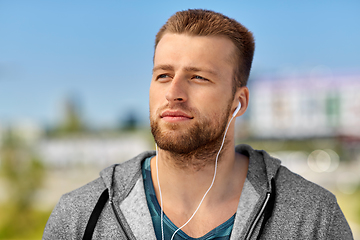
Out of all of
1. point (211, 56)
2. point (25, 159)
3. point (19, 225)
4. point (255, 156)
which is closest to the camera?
point (211, 56)

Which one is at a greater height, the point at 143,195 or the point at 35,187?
the point at 143,195

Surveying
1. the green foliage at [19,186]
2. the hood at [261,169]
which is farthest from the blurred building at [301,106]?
the hood at [261,169]

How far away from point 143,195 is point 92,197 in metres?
0.37

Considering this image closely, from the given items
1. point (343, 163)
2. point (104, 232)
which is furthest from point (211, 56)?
point (343, 163)

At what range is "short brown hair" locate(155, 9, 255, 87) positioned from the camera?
103 inches

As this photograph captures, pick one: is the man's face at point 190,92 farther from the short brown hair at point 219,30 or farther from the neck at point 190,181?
the neck at point 190,181

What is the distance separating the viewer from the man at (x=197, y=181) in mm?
2441

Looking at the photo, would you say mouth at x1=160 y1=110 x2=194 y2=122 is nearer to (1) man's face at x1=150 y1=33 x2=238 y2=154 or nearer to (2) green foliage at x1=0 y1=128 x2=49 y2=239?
(1) man's face at x1=150 y1=33 x2=238 y2=154

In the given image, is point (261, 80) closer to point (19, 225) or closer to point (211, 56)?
point (19, 225)

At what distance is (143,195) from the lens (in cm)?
260

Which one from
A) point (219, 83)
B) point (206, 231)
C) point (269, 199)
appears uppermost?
point (219, 83)

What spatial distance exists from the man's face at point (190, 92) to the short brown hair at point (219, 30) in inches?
2.3

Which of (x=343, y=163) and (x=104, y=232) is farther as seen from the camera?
(x=343, y=163)

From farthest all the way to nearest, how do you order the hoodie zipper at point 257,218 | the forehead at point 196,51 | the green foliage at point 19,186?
1. the green foliage at point 19,186
2. the forehead at point 196,51
3. the hoodie zipper at point 257,218
